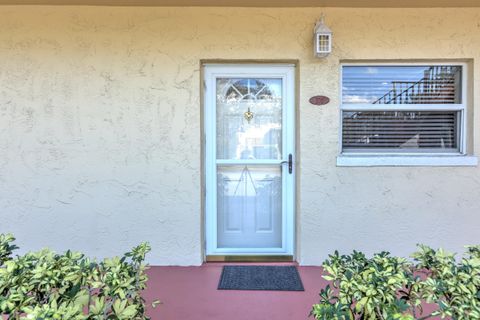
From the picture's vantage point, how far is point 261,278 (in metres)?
3.37

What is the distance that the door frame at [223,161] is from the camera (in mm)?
3748

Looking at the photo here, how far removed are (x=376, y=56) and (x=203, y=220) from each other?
8.57ft

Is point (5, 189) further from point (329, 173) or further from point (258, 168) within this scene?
point (329, 173)

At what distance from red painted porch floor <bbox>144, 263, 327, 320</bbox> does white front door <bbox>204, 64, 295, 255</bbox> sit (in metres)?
0.52

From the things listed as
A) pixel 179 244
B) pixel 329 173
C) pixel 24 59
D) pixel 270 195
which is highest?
pixel 24 59

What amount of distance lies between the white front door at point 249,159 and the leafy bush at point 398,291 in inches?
81.8

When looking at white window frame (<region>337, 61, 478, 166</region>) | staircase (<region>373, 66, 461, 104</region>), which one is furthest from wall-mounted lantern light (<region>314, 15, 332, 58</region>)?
staircase (<region>373, 66, 461, 104</region>)

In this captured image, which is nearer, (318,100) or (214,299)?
(214,299)

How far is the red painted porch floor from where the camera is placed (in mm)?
2713

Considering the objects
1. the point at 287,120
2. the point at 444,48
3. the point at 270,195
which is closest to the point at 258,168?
the point at 270,195

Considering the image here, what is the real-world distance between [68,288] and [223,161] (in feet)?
7.66

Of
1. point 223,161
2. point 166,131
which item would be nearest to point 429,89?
point 223,161

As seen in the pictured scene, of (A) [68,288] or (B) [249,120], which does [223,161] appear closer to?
(B) [249,120]

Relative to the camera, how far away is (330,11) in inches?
140
